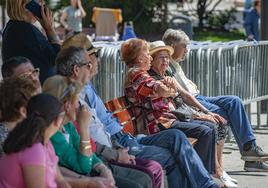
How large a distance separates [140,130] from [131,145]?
642 millimetres

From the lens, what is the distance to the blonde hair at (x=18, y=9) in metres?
6.39

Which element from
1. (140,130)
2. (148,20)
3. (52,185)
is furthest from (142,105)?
(148,20)

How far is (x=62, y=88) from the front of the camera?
207 inches

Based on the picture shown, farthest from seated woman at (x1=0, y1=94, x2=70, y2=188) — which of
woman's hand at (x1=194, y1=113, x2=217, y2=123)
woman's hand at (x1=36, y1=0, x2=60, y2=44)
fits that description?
woman's hand at (x1=194, y1=113, x2=217, y2=123)

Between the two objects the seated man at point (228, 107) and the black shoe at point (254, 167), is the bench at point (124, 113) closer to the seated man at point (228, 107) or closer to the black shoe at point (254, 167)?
the seated man at point (228, 107)

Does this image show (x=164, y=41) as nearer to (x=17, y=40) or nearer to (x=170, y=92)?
(x=170, y=92)

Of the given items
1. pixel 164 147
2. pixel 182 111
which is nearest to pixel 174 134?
pixel 164 147

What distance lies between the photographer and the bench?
273 inches

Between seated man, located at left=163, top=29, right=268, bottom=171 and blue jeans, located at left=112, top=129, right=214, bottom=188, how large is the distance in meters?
1.56

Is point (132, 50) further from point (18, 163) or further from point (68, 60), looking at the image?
point (18, 163)

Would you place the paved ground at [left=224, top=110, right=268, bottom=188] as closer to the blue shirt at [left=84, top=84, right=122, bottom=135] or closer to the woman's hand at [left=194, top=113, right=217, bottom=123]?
the woman's hand at [left=194, top=113, right=217, bottom=123]

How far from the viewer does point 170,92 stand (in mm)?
7207

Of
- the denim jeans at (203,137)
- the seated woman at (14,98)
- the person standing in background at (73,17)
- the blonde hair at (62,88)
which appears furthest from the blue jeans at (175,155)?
the person standing in background at (73,17)

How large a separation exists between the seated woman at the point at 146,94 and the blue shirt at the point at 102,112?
22.5 inches
